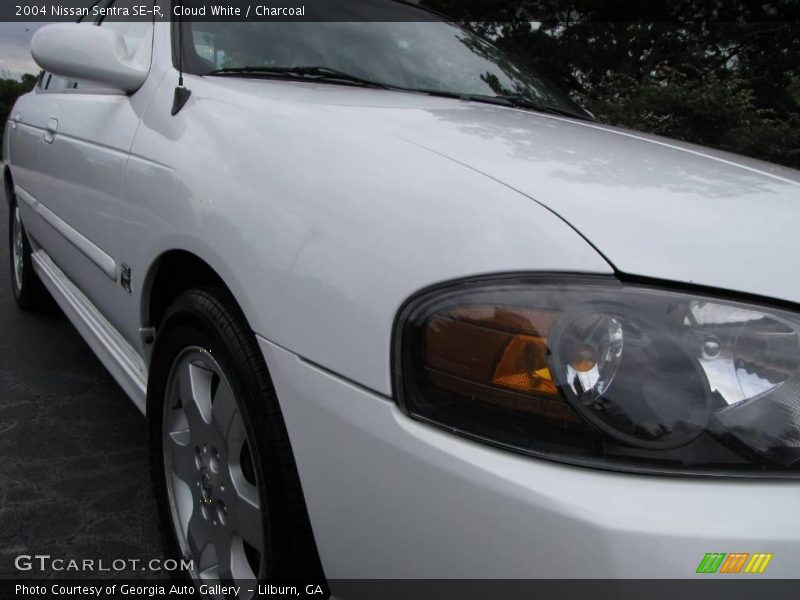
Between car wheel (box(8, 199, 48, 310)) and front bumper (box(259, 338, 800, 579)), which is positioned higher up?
front bumper (box(259, 338, 800, 579))

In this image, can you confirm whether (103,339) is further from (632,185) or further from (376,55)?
(632,185)

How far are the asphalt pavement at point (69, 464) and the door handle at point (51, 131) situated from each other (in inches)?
41.5

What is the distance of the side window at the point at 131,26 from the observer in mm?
2094

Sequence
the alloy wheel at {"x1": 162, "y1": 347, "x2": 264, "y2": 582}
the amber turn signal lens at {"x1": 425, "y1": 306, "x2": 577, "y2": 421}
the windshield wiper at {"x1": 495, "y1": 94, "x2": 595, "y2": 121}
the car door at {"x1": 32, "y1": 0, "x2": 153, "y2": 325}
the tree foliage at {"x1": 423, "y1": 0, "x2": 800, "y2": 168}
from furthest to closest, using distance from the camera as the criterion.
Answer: the tree foliage at {"x1": 423, "y1": 0, "x2": 800, "y2": 168}
the windshield wiper at {"x1": 495, "y1": 94, "x2": 595, "y2": 121}
the car door at {"x1": 32, "y1": 0, "x2": 153, "y2": 325}
the alloy wheel at {"x1": 162, "y1": 347, "x2": 264, "y2": 582}
the amber turn signal lens at {"x1": 425, "y1": 306, "x2": 577, "y2": 421}

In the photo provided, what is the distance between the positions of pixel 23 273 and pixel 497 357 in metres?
3.73

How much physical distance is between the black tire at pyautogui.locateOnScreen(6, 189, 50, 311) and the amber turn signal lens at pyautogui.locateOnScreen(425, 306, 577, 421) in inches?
134

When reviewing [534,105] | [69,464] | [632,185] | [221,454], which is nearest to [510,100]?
[534,105]

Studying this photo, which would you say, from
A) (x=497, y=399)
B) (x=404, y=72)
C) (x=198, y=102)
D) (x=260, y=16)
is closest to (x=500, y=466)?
(x=497, y=399)

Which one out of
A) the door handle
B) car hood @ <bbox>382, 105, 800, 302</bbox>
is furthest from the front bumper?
the door handle

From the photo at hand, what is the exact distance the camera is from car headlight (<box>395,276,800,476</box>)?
0.86 metres

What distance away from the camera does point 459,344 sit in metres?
0.94

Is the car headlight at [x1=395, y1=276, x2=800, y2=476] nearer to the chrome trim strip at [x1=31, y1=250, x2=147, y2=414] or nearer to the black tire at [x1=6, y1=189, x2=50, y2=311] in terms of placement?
the chrome trim strip at [x1=31, y1=250, x2=147, y2=414]

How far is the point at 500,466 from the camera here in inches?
34.0

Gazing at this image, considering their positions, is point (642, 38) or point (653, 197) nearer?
point (653, 197)
